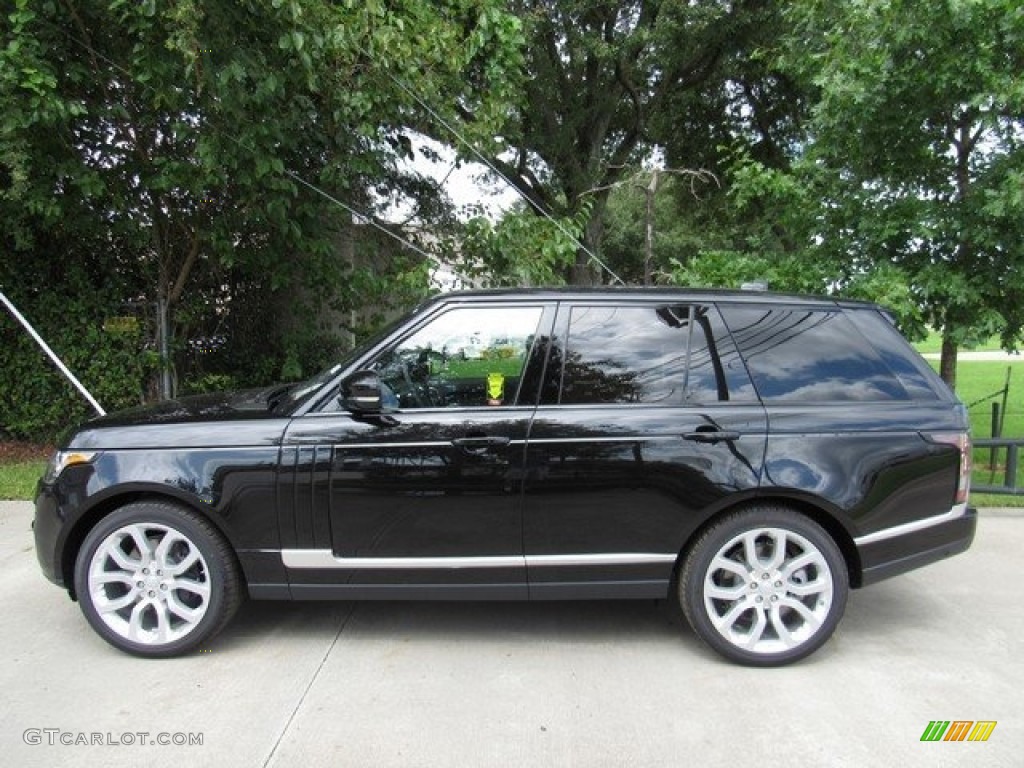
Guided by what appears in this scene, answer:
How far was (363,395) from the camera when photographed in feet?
10.8

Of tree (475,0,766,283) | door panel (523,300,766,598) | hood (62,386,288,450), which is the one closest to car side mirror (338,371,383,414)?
hood (62,386,288,450)

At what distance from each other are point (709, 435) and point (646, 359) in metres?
0.47

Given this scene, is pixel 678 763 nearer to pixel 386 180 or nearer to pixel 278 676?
pixel 278 676

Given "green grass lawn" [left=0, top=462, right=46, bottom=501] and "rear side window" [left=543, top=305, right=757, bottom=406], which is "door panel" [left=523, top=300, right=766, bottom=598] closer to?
"rear side window" [left=543, top=305, right=757, bottom=406]

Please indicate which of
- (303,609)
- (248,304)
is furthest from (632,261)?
(303,609)

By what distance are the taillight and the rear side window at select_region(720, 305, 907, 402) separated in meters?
0.26

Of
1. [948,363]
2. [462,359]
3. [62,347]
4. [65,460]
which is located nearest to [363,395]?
[462,359]

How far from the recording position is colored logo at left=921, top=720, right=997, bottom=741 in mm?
2900

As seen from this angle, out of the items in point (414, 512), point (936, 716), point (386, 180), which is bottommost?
point (936, 716)

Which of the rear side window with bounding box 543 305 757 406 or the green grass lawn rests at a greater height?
the rear side window with bounding box 543 305 757 406

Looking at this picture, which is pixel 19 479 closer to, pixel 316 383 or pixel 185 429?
pixel 185 429

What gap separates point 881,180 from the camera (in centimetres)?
610

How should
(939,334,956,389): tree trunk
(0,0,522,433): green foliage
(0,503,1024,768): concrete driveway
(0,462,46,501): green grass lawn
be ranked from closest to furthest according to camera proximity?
(0,503,1024,768): concrete driveway < (0,0,522,433): green foliage < (0,462,46,501): green grass lawn < (939,334,956,389): tree trunk

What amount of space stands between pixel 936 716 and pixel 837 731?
18.5 inches
